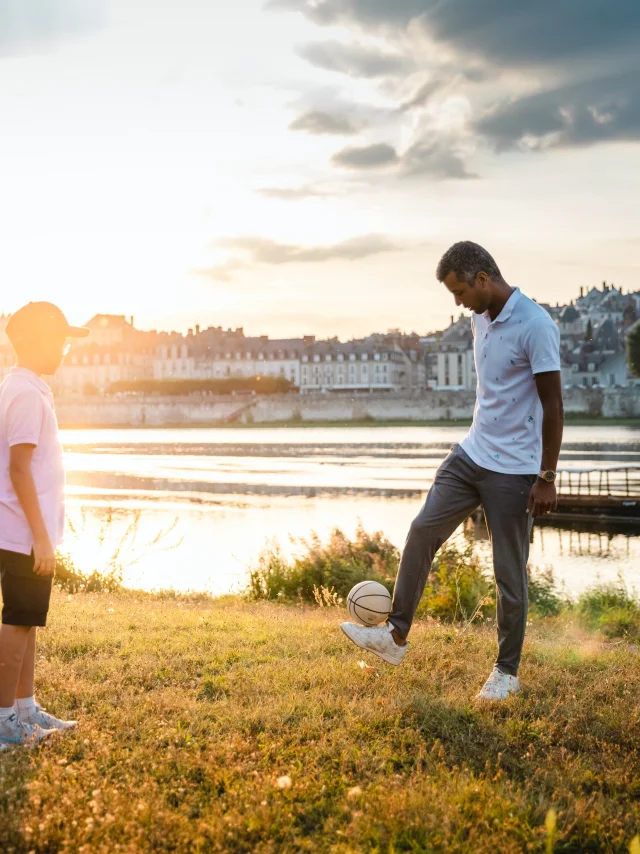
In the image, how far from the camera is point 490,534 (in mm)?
4684

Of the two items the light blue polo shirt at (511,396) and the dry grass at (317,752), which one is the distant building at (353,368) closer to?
the dry grass at (317,752)

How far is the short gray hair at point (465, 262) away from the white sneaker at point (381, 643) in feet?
6.14

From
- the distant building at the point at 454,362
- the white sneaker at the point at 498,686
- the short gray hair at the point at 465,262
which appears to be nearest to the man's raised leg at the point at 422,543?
the white sneaker at the point at 498,686

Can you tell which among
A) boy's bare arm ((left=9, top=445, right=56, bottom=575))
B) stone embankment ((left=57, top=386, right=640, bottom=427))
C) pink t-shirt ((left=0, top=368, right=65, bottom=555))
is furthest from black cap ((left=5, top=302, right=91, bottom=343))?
stone embankment ((left=57, top=386, right=640, bottom=427))

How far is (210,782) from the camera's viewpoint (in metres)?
3.40

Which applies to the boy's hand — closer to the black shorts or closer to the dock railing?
the black shorts

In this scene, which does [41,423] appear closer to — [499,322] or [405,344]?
[499,322]

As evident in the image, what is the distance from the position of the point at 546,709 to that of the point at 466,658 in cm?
99

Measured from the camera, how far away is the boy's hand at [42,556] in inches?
150

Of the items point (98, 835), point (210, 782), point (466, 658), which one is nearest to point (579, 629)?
point (466, 658)

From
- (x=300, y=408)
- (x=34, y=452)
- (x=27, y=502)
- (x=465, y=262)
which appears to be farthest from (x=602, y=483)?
(x=300, y=408)

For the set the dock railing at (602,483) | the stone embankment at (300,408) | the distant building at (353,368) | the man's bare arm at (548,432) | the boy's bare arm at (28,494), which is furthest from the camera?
the distant building at (353,368)

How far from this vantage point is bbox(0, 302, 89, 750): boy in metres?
3.82

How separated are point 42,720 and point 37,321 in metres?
1.77
